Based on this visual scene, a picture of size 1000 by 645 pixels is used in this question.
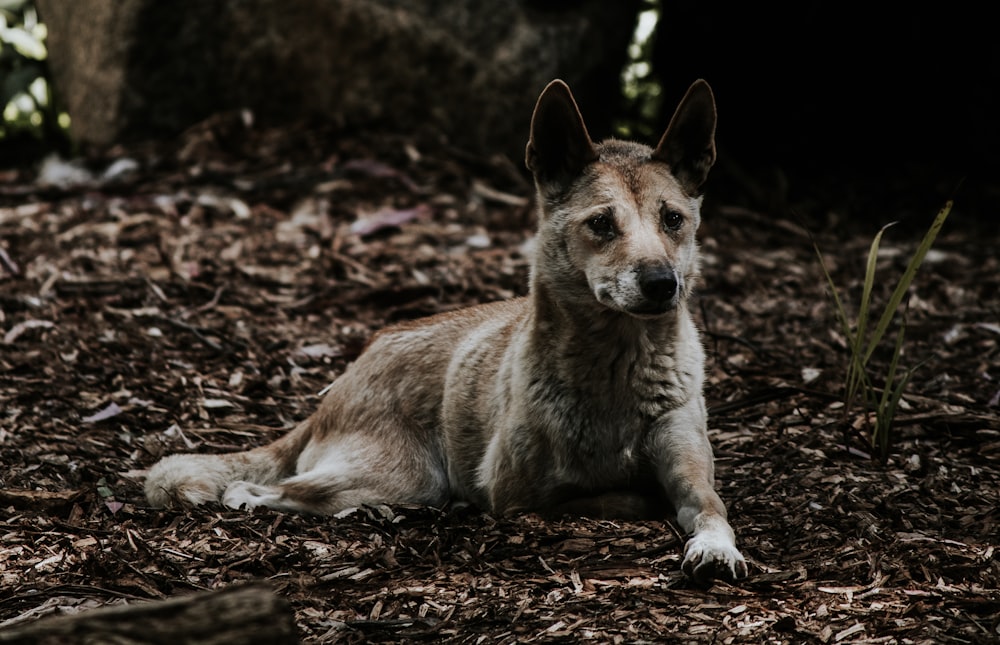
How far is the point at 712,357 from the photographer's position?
244 inches

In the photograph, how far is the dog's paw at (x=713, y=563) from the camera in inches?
141

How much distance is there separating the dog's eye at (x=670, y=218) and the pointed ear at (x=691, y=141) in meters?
0.27

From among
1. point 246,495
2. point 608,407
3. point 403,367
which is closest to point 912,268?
point 608,407

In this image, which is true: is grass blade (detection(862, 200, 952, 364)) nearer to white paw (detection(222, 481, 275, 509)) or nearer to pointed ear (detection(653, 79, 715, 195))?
pointed ear (detection(653, 79, 715, 195))

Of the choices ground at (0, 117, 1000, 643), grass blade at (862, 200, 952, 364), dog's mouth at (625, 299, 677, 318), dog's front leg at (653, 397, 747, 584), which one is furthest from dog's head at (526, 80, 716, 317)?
ground at (0, 117, 1000, 643)

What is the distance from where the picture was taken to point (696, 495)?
13.4 feet

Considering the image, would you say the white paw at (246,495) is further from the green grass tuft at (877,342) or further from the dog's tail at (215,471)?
the green grass tuft at (877,342)

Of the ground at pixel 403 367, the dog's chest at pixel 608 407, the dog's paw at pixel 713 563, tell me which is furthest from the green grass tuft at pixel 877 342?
the dog's paw at pixel 713 563

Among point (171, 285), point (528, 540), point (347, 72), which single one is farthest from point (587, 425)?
point (347, 72)

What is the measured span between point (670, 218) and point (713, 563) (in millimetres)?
1465

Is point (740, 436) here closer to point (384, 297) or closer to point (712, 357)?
point (712, 357)

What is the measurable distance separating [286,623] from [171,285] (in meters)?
4.90

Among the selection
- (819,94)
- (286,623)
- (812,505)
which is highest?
(819,94)

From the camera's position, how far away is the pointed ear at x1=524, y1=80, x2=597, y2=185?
4.51m
